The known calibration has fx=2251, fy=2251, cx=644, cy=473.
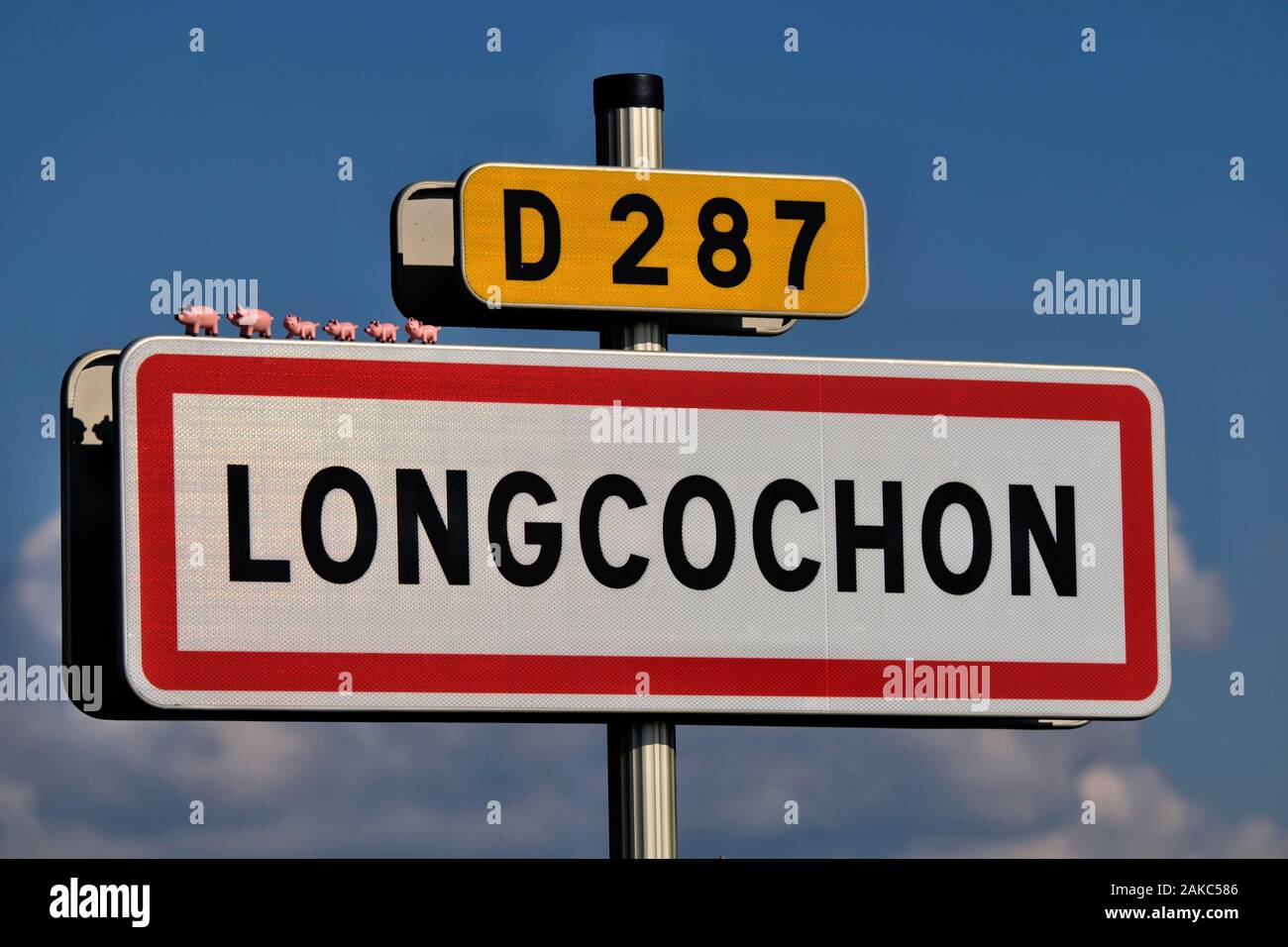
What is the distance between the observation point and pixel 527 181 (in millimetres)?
8984

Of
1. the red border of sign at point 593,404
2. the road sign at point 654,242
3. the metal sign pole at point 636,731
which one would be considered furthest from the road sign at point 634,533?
the road sign at point 654,242

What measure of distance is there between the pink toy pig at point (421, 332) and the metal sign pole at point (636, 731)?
0.75m

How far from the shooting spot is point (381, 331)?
876cm

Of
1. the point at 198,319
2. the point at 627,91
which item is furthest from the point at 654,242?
the point at 198,319

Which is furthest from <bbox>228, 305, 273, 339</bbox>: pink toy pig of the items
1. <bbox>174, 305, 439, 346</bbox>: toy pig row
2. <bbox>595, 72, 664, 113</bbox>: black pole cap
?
<bbox>595, 72, 664, 113</bbox>: black pole cap

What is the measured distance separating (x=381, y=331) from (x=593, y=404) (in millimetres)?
884

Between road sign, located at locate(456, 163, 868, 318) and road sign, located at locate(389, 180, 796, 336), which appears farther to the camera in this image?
road sign, located at locate(389, 180, 796, 336)

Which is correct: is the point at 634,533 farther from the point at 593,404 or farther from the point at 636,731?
the point at 636,731

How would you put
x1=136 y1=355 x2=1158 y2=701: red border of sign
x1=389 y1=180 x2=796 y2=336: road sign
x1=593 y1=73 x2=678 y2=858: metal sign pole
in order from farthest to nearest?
x1=389 y1=180 x2=796 y2=336: road sign → x1=593 y1=73 x2=678 y2=858: metal sign pole → x1=136 y1=355 x2=1158 y2=701: red border of sign

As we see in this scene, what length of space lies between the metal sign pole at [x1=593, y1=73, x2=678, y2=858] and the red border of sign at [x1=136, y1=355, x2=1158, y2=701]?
9.0 inches

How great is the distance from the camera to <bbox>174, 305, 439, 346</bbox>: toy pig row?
→ 8641mm

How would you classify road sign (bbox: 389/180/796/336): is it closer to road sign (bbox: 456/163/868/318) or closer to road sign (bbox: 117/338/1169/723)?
road sign (bbox: 456/163/868/318)

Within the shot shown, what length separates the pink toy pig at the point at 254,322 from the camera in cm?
887
